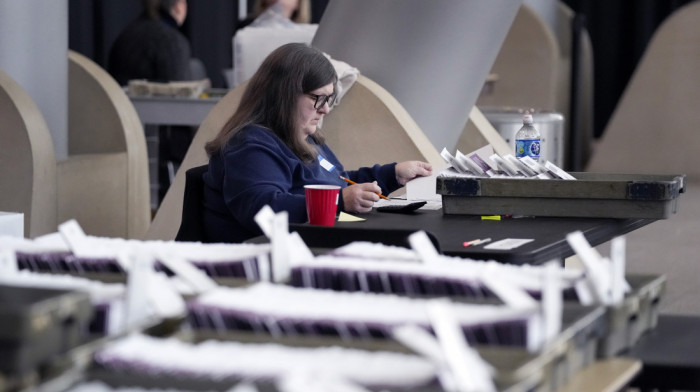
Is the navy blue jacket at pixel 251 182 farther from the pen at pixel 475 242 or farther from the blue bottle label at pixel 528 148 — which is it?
the blue bottle label at pixel 528 148

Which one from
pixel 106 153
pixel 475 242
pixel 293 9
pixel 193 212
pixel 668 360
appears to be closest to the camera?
pixel 668 360

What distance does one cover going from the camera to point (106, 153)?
13.9 ft

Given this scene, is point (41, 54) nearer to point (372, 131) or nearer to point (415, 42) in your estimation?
point (372, 131)

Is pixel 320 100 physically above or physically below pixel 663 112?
above

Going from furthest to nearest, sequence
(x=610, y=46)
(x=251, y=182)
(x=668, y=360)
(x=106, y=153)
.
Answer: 1. (x=610, y=46)
2. (x=106, y=153)
3. (x=251, y=182)
4. (x=668, y=360)

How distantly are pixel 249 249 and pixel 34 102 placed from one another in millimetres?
2339

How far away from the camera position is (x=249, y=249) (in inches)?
62.0

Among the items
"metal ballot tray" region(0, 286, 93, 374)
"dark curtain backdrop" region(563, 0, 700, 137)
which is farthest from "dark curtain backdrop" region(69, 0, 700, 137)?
"metal ballot tray" region(0, 286, 93, 374)

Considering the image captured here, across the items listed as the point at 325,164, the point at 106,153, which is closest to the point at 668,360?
the point at 325,164

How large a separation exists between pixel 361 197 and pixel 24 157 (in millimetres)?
1409

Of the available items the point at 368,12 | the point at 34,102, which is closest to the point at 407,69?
the point at 368,12

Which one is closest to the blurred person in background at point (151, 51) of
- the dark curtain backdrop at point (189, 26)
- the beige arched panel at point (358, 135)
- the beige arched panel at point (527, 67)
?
the dark curtain backdrop at point (189, 26)

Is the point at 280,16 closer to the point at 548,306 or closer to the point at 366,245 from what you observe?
the point at 366,245

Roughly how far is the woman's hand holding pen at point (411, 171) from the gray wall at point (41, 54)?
4.80ft
